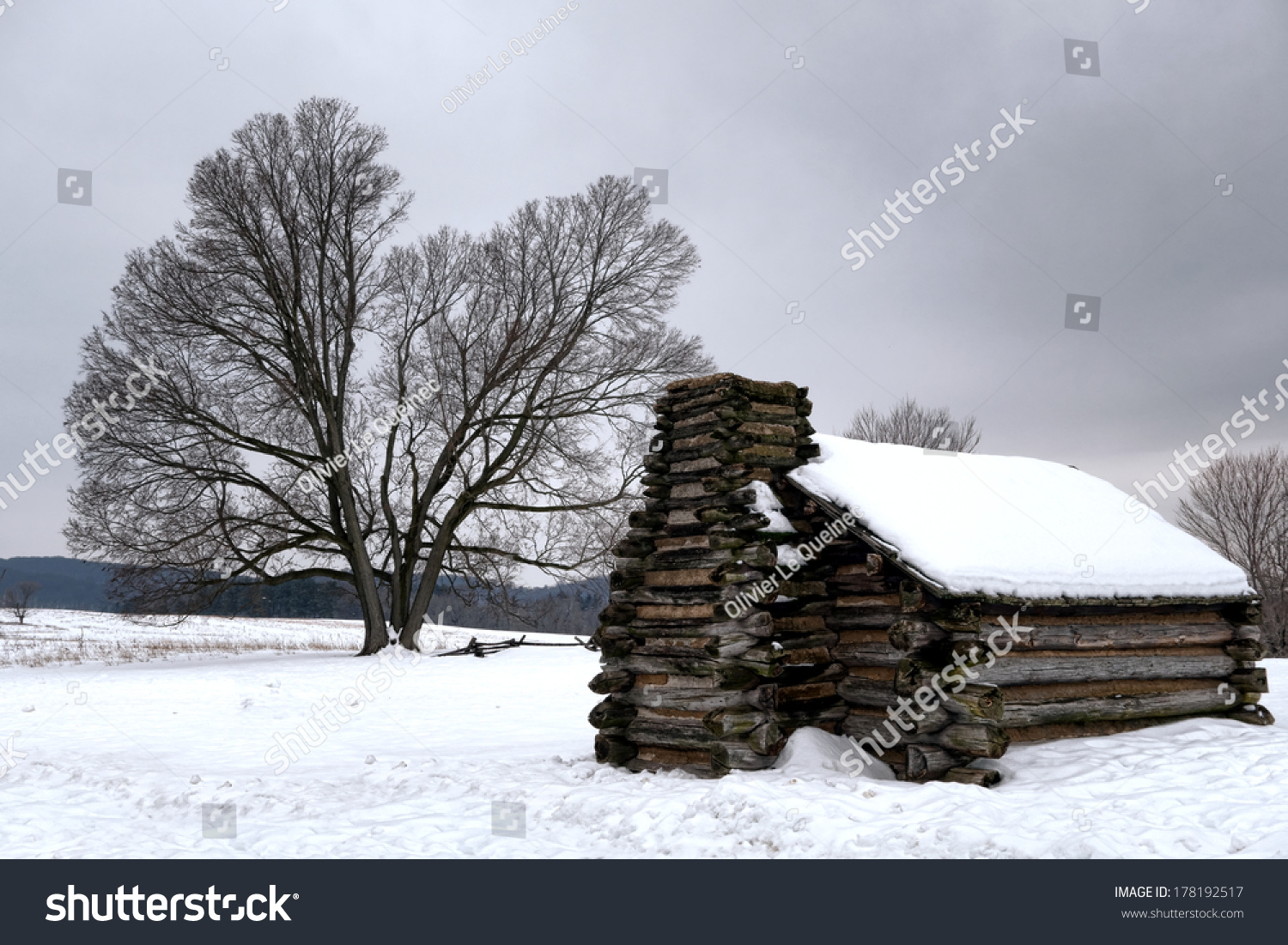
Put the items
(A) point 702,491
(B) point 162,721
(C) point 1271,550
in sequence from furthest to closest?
(C) point 1271,550
(B) point 162,721
(A) point 702,491

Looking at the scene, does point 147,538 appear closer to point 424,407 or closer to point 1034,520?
point 424,407

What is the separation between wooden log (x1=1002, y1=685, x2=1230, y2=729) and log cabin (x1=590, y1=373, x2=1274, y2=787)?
0.02 meters

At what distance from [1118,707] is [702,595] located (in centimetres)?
454

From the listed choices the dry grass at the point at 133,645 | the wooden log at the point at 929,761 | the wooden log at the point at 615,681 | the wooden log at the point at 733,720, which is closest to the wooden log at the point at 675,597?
the wooden log at the point at 615,681

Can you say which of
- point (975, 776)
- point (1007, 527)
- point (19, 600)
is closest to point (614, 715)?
point (975, 776)

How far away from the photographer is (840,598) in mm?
9852

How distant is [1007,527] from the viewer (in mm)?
10000

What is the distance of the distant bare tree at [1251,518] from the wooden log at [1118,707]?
78.4ft

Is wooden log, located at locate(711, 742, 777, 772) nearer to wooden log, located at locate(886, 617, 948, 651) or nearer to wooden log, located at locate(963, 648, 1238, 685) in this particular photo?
wooden log, located at locate(886, 617, 948, 651)

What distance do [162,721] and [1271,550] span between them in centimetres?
3339

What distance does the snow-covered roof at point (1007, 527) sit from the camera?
8898 millimetres

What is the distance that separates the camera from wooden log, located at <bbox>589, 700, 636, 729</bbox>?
33.0ft

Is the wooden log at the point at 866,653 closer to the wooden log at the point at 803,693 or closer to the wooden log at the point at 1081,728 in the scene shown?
the wooden log at the point at 803,693
